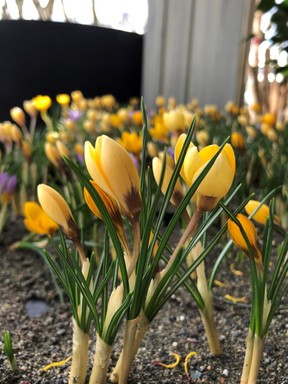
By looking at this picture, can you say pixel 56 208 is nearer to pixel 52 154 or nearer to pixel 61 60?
pixel 52 154

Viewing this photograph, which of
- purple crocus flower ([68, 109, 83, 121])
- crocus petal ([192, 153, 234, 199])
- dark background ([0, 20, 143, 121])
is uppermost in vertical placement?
dark background ([0, 20, 143, 121])

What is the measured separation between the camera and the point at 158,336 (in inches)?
29.9

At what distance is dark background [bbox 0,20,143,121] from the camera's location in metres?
2.97

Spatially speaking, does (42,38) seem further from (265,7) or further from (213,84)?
(265,7)

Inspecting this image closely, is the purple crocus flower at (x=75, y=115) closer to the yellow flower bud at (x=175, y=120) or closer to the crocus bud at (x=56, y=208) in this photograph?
the yellow flower bud at (x=175, y=120)

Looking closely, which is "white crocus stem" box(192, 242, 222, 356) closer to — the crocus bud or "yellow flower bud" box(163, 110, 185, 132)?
the crocus bud

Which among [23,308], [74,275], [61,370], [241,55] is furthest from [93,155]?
[241,55]

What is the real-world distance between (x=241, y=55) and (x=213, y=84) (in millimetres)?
250

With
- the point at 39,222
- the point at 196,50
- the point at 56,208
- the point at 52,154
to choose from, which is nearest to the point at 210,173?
the point at 56,208

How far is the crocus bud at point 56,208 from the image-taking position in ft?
1.69

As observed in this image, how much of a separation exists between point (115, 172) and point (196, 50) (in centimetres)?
289

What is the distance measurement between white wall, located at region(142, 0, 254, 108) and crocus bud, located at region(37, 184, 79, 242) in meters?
2.63

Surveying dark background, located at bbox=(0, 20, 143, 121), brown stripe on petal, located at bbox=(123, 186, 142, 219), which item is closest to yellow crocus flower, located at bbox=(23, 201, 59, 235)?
brown stripe on petal, located at bbox=(123, 186, 142, 219)

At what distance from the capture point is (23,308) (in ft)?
2.94
